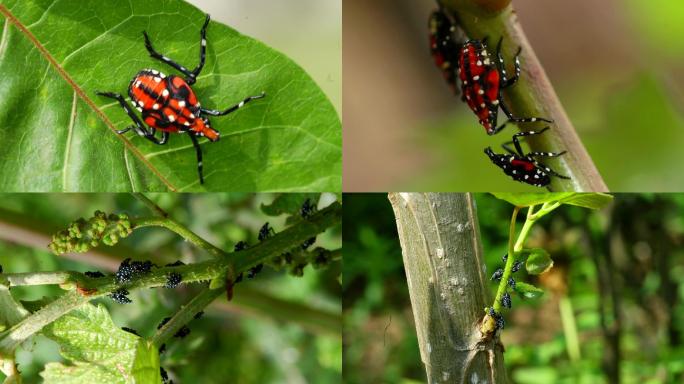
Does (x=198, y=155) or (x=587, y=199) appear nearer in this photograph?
(x=587, y=199)

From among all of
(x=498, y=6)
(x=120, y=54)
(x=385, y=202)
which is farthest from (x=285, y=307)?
(x=498, y=6)

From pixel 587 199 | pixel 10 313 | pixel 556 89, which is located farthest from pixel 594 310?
pixel 10 313

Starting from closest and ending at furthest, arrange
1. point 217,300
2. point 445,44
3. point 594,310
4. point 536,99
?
1. point 536,99
2. point 445,44
3. point 217,300
4. point 594,310

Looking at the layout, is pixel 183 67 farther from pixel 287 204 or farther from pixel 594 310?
pixel 594 310

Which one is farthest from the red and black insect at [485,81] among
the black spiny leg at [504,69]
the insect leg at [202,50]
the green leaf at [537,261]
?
the insect leg at [202,50]

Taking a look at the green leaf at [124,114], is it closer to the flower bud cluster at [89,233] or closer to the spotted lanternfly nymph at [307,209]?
the spotted lanternfly nymph at [307,209]
